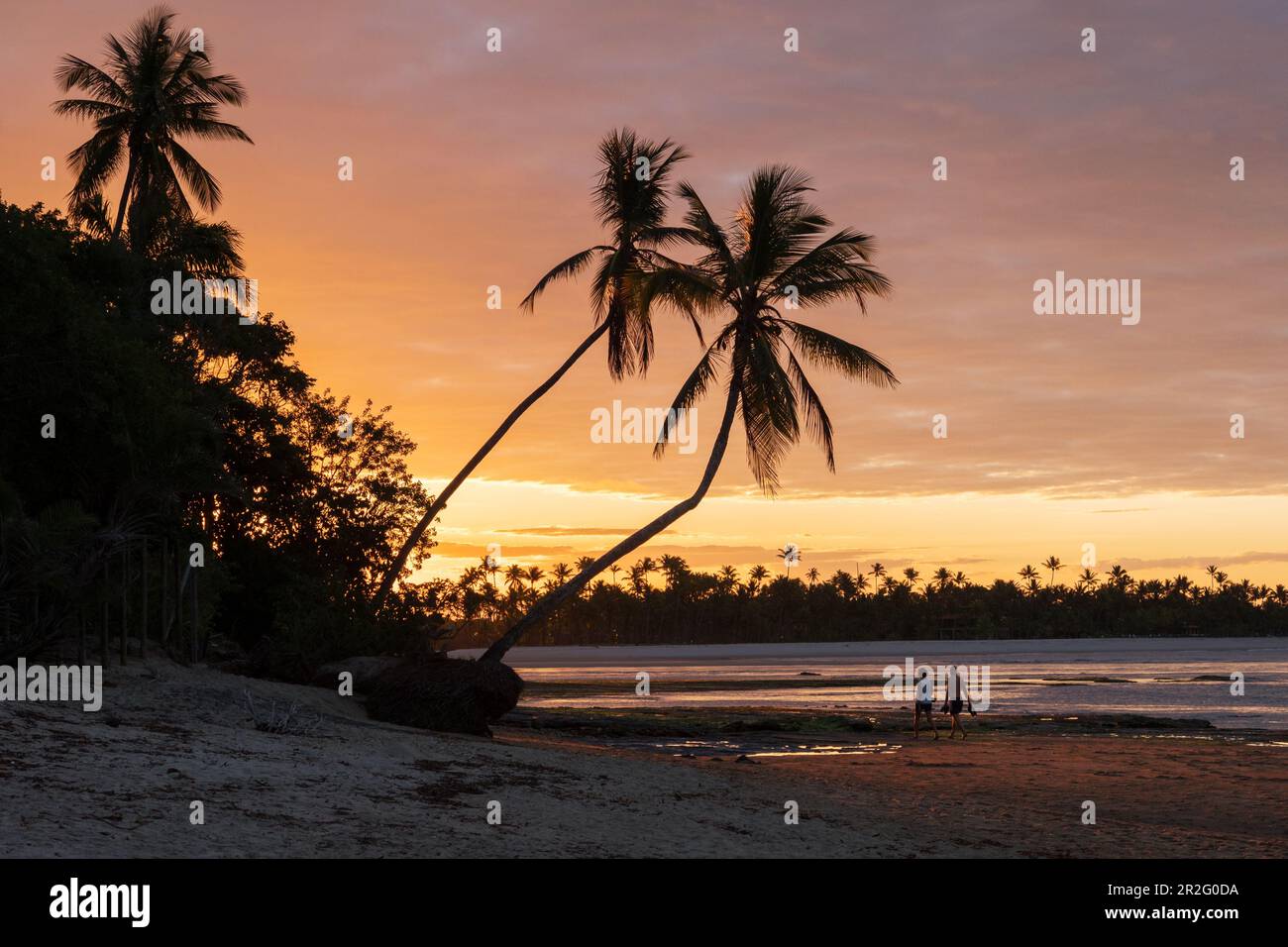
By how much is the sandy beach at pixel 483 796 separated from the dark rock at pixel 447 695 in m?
0.65

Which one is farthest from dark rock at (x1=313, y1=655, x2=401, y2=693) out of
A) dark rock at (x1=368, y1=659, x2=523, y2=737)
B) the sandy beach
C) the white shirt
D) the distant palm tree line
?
the distant palm tree line

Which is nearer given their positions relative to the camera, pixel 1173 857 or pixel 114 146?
pixel 1173 857

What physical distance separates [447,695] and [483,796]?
7925mm

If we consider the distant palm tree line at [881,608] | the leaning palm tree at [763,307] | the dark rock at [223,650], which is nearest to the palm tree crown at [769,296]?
the leaning palm tree at [763,307]

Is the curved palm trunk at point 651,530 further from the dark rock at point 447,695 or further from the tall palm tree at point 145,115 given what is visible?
the tall palm tree at point 145,115

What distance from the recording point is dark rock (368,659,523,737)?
777 inches

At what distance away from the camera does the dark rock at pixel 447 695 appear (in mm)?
19734

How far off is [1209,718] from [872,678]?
114 feet

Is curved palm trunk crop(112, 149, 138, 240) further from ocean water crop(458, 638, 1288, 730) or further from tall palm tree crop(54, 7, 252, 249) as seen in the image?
ocean water crop(458, 638, 1288, 730)

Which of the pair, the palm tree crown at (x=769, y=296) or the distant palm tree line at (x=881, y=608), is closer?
the palm tree crown at (x=769, y=296)

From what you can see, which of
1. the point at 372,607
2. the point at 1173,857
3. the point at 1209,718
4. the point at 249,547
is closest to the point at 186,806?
the point at 1173,857

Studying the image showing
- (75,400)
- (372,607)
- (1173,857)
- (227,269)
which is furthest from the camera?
(227,269)

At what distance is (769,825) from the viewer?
12.8 metres
